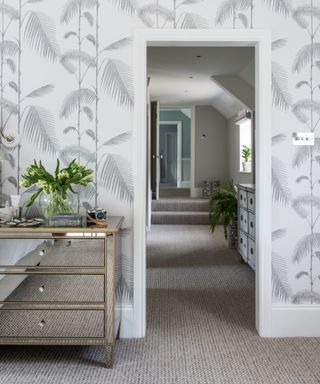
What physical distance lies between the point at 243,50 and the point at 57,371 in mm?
4636

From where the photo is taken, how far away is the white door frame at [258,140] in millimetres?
3059

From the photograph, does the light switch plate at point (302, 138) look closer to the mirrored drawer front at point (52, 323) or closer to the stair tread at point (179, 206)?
the mirrored drawer front at point (52, 323)

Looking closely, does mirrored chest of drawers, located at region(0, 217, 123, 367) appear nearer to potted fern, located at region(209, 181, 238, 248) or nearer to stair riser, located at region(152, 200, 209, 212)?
potted fern, located at region(209, 181, 238, 248)

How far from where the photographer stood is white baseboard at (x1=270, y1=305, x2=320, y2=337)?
3.11 meters

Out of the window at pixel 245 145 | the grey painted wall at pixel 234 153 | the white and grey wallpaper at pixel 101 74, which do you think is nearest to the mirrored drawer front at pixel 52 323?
the white and grey wallpaper at pixel 101 74

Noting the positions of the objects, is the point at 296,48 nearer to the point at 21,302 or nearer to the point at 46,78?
the point at 46,78

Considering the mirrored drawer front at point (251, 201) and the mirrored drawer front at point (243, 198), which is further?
the mirrored drawer front at point (243, 198)

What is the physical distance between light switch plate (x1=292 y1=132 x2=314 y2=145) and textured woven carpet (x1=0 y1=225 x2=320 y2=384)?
131cm

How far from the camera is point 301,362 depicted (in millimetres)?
2678

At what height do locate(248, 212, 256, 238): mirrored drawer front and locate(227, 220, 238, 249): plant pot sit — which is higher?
locate(248, 212, 256, 238): mirrored drawer front

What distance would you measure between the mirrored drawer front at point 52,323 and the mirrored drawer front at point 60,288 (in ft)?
0.23

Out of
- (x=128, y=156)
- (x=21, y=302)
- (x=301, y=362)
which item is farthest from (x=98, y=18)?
(x=301, y=362)

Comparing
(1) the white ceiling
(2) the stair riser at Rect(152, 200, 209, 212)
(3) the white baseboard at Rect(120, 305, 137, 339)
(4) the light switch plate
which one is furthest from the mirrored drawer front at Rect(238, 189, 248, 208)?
(2) the stair riser at Rect(152, 200, 209, 212)

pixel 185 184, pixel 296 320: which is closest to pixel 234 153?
pixel 185 184
